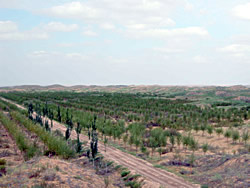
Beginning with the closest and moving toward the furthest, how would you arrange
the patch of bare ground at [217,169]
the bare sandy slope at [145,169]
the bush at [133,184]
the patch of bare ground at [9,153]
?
1. the patch of bare ground at [217,169]
2. the bush at [133,184]
3. the bare sandy slope at [145,169]
4. the patch of bare ground at [9,153]

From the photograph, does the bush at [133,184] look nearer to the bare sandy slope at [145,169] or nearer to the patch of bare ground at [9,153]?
the bare sandy slope at [145,169]

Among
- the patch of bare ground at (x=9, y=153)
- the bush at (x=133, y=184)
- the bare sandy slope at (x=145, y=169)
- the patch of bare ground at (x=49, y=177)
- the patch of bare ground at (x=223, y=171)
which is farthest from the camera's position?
the patch of bare ground at (x=9, y=153)

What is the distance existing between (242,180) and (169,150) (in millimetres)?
10956

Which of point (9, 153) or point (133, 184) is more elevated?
point (9, 153)

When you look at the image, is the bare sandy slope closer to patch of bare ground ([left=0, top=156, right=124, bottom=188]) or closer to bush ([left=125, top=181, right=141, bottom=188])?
bush ([left=125, top=181, right=141, bottom=188])

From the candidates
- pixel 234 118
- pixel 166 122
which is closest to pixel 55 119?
pixel 166 122

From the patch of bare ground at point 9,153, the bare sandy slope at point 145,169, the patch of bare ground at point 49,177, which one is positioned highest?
the patch of bare ground at point 49,177

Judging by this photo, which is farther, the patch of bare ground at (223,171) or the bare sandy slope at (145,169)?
the bare sandy slope at (145,169)

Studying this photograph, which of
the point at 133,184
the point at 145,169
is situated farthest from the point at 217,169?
the point at 133,184

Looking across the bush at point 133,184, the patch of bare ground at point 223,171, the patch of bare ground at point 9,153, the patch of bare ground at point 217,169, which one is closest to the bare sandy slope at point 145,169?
the bush at point 133,184

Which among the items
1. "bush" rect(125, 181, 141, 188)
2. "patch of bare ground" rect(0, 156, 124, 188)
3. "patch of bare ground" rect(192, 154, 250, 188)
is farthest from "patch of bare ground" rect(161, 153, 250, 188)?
"patch of bare ground" rect(0, 156, 124, 188)

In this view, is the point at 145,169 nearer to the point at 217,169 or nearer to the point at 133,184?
the point at 133,184

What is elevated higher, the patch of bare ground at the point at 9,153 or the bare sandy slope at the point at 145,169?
the patch of bare ground at the point at 9,153

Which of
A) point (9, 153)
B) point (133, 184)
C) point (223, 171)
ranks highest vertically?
point (9, 153)
